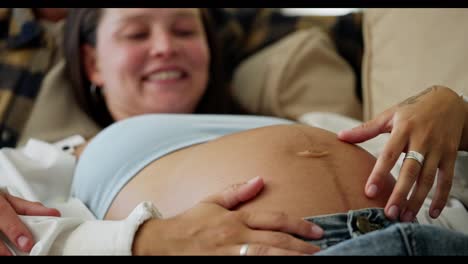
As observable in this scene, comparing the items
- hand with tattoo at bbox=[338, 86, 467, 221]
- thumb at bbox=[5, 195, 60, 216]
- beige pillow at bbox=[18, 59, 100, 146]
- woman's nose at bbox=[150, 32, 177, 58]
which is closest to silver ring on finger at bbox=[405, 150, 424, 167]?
hand with tattoo at bbox=[338, 86, 467, 221]

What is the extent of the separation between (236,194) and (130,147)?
341mm

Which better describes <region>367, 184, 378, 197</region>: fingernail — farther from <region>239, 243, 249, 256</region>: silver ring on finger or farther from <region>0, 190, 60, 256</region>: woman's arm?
<region>0, 190, 60, 256</region>: woman's arm

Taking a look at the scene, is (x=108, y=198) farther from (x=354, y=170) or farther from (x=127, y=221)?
(x=354, y=170)

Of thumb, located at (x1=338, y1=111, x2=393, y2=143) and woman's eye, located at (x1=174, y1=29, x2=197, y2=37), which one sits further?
woman's eye, located at (x1=174, y1=29, x2=197, y2=37)

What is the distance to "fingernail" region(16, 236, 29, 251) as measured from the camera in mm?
753

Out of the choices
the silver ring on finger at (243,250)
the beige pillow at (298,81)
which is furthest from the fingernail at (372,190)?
the beige pillow at (298,81)

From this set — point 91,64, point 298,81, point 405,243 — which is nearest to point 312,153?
point 405,243

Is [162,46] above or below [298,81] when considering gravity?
above

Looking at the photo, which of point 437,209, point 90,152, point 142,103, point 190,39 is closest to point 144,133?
point 90,152

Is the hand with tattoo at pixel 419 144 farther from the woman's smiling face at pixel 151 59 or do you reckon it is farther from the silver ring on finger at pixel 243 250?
the woman's smiling face at pixel 151 59

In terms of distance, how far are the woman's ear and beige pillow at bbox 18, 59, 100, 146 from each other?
63 millimetres

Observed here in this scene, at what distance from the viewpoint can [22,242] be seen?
0.75 meters

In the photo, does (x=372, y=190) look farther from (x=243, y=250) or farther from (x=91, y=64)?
(x=91, y=64)

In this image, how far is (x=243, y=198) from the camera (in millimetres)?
773
